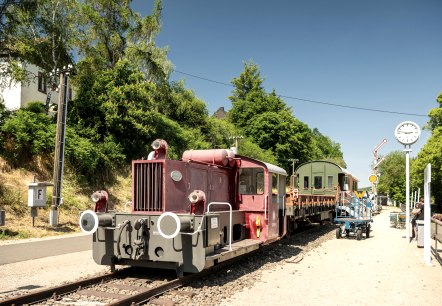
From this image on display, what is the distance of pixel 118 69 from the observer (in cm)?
2403

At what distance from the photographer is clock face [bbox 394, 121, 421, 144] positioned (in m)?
15.4

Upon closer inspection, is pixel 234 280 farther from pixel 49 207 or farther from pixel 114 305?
pixel 49 207

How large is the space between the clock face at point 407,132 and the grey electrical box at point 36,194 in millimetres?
14796

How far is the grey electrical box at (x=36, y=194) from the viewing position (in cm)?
1455

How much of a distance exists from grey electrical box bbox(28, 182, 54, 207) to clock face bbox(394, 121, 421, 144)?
48.5 ft

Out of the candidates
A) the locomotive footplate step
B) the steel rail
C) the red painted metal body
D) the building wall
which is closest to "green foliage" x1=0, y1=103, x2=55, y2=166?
the building wall

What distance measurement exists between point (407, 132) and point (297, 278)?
10.2 meters

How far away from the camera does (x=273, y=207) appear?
10.5 meters

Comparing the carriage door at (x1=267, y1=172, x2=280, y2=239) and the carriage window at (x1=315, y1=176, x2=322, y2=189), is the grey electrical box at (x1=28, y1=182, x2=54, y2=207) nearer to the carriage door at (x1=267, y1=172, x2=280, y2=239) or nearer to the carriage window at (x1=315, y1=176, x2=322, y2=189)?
the carriage door at (x1=267, y1=172, x2=280, y2=239)

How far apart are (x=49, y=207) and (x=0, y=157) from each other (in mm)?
3617

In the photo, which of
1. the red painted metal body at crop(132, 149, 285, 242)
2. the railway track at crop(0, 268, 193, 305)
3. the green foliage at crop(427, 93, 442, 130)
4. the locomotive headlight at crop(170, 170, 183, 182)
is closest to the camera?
the railway track at crop(0, 268, 193, 305)

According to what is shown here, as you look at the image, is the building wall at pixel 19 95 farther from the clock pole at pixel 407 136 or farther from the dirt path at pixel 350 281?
the dirt path at pixel 350 281

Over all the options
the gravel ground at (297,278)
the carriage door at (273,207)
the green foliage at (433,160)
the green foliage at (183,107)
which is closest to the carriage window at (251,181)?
the carriage door at (273,207)

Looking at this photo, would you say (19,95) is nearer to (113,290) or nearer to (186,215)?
(113,290)
